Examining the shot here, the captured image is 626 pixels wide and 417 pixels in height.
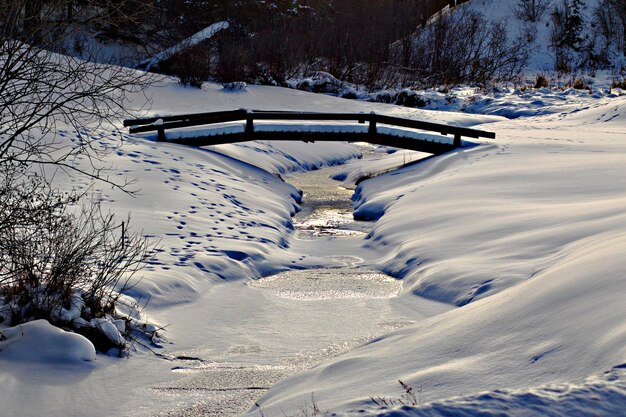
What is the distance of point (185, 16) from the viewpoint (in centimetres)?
4303

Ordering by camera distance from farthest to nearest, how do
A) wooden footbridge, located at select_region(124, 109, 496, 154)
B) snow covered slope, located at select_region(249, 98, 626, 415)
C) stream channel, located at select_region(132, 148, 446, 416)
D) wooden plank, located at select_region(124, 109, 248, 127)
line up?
wooden footbridge, located at select_region(124, 109, 496, 154), wooden plank, located at select_region(124, 109, 248, 127), stream channel, located at select_region(132, 148, 446, 416), snow covered slope, located at select_region(249, 98, 626, 415)

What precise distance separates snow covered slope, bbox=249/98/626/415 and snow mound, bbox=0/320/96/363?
171cm

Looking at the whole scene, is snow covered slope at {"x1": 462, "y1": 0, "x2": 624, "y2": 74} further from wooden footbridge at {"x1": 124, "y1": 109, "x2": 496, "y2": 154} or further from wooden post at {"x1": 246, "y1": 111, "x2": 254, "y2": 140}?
wooden post at {"x1": 246, "y1": 111, "x2": 254, "y2": 140}

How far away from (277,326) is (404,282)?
7.03ft

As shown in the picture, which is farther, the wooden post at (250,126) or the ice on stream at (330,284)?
the wooden post at (250,126)

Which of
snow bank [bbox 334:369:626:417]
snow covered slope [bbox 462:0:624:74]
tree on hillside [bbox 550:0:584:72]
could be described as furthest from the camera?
tree on hillside [bbox 550:0:584:72]

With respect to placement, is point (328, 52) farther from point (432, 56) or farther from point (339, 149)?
point (339, 149)

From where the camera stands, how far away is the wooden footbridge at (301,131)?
17.4m

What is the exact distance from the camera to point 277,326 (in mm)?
8008

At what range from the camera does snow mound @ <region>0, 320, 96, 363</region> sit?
633 cm

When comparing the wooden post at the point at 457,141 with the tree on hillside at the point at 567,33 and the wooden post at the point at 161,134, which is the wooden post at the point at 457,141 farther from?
the tree on hillside at the point at 567,33

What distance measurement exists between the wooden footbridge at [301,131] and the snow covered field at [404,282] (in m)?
0.49

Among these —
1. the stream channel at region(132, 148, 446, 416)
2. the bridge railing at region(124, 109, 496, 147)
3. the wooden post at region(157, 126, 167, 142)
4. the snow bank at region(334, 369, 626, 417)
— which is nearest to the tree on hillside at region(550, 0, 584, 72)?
the bridge railing at region(124, 109, 496, 147)

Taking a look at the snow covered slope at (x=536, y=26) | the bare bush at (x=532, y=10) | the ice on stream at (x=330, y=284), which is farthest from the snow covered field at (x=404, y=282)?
the bare bush at (x=532, y=10)
